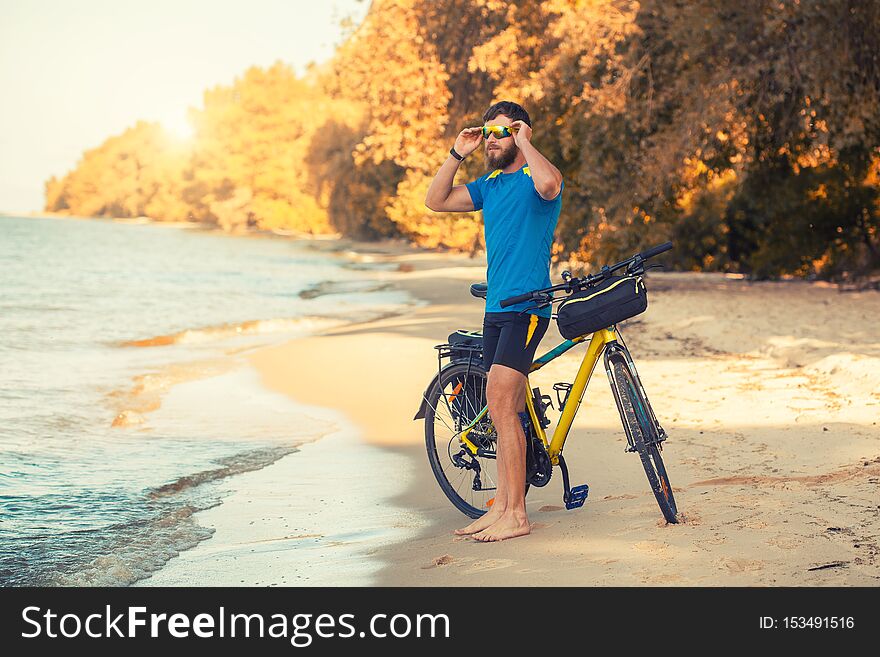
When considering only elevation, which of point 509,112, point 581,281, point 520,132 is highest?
point 509,112

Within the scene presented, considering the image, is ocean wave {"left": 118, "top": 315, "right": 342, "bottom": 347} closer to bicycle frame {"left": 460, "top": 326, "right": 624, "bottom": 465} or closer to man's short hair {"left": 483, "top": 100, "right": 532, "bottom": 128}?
bicycle frame {"left": 460, "top": 326, "right": 624, "bottom": 465}

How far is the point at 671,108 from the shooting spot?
1700 cm

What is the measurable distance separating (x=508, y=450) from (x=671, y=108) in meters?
12.8

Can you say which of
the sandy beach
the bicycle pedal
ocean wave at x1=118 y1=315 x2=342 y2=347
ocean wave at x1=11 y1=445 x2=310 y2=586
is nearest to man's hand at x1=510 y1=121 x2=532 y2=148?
the bicycle pedal

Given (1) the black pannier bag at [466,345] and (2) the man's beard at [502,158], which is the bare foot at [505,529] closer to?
(1) the black pannier bag at [466,345]

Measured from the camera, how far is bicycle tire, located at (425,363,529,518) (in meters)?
5.73

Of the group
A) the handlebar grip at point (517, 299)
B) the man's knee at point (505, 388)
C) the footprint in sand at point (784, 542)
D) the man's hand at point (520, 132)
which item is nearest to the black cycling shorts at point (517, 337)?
the man's knee at point (505, 388)

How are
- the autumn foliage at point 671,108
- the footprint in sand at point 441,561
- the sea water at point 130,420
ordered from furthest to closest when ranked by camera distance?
1. the autumn foliage at point 671,108
2. the sea water at point 130,420
3. the footprint in sand at point 441,561

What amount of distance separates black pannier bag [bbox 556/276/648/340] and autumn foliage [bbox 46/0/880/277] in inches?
402

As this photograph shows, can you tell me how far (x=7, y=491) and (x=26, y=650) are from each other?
11.8 ft

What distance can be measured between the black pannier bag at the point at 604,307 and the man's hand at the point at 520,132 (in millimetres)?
779

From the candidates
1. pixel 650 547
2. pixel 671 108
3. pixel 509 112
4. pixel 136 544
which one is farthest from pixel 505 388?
pixel 671 108

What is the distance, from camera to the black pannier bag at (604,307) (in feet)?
16.6

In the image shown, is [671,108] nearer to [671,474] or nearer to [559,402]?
[671,474]
